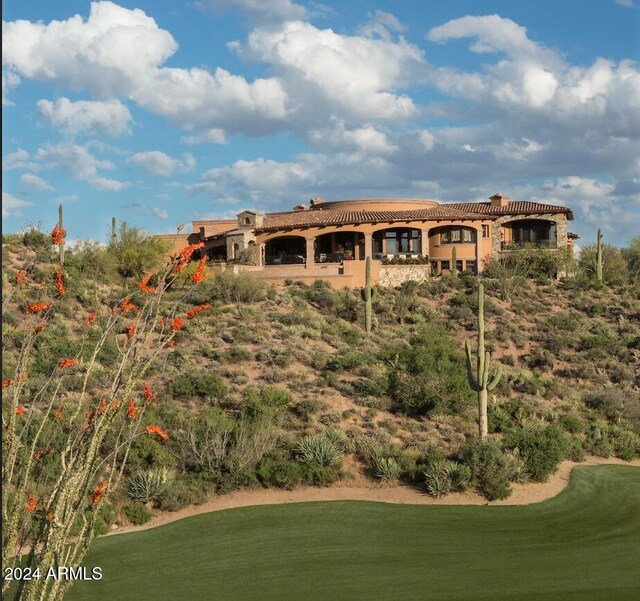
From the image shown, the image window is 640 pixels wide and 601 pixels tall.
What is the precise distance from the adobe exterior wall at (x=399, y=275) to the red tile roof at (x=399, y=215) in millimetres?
3744

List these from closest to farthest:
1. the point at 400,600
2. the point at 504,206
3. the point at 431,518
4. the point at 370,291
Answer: the point at 400,600, the point at 431,518, the point at 370,291, the point at 504,206

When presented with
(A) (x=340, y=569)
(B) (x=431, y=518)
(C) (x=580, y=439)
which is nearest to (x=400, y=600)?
(A) (x=340, y=569)

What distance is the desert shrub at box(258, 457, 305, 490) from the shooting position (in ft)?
73.9

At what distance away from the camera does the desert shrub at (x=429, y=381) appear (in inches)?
1102

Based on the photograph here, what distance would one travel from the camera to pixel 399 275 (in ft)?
161

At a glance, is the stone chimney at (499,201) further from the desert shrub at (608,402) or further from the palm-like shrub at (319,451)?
the palm-like shrub at (319,451)

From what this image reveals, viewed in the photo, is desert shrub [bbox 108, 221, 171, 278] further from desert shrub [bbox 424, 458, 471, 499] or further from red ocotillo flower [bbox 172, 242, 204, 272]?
red ocotillo flower [bbox 172, 242, 204, 272]

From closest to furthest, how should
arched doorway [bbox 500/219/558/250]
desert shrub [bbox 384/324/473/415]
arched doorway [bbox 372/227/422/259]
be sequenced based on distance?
desert shrub [bbox 384/324/473/415] < arched doorway [bbox 372/227/422/259] < arched doorway [bbox 500/219/558/250]

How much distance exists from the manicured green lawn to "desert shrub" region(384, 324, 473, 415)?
6.52m

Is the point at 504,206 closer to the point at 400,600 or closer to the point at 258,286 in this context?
the point at 258,286

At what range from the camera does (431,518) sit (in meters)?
20.2

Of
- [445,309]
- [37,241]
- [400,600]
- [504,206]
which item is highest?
[504,206]

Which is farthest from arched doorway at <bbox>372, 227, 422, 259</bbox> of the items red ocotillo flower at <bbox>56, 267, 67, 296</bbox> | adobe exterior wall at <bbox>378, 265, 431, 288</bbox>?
red ocotillo flower at <bbox>56, 267, 67, 296</bbox>

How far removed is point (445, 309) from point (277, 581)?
29895 mm
